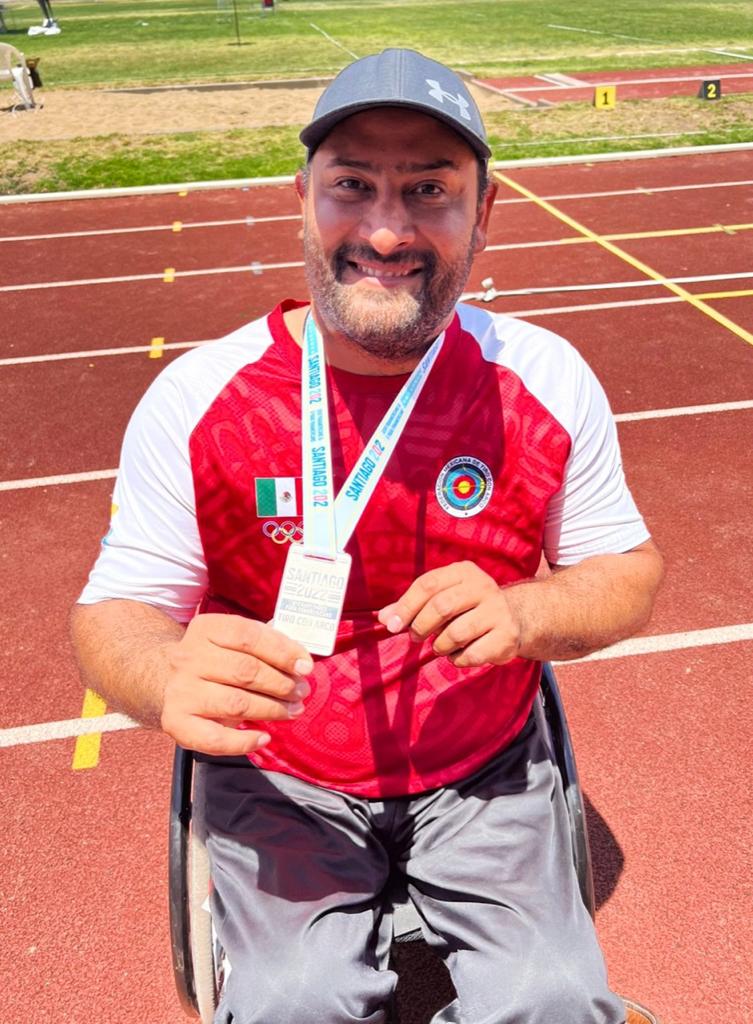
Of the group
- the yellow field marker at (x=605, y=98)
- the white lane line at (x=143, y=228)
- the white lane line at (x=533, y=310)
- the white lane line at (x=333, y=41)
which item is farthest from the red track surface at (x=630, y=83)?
the white lane line at (x=533, y=310)

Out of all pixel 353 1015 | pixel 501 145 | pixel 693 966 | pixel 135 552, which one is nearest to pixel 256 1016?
pixel 353 1015

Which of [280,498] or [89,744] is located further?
[89,744]

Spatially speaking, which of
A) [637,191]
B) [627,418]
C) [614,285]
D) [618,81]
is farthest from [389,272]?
[618,81]

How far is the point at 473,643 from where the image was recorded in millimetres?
1577

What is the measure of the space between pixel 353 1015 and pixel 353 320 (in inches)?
49.9

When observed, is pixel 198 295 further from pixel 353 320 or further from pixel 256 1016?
pixel 256 1016

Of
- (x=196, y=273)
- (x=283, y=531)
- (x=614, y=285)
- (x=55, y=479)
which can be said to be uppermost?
(x=283, y=531)

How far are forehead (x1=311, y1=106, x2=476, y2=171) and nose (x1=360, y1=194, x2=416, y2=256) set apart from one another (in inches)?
2.6

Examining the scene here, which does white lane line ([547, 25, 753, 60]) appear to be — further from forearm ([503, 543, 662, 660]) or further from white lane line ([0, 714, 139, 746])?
forearm ([503, 543, 662, 660])

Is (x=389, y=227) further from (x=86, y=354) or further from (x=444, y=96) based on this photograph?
(x=86, y=354)

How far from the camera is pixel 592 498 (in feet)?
6.41

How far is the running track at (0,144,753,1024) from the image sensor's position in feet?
8.50

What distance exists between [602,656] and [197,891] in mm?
2160

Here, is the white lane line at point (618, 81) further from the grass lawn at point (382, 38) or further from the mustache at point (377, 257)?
the mustache at point (377, 257)
